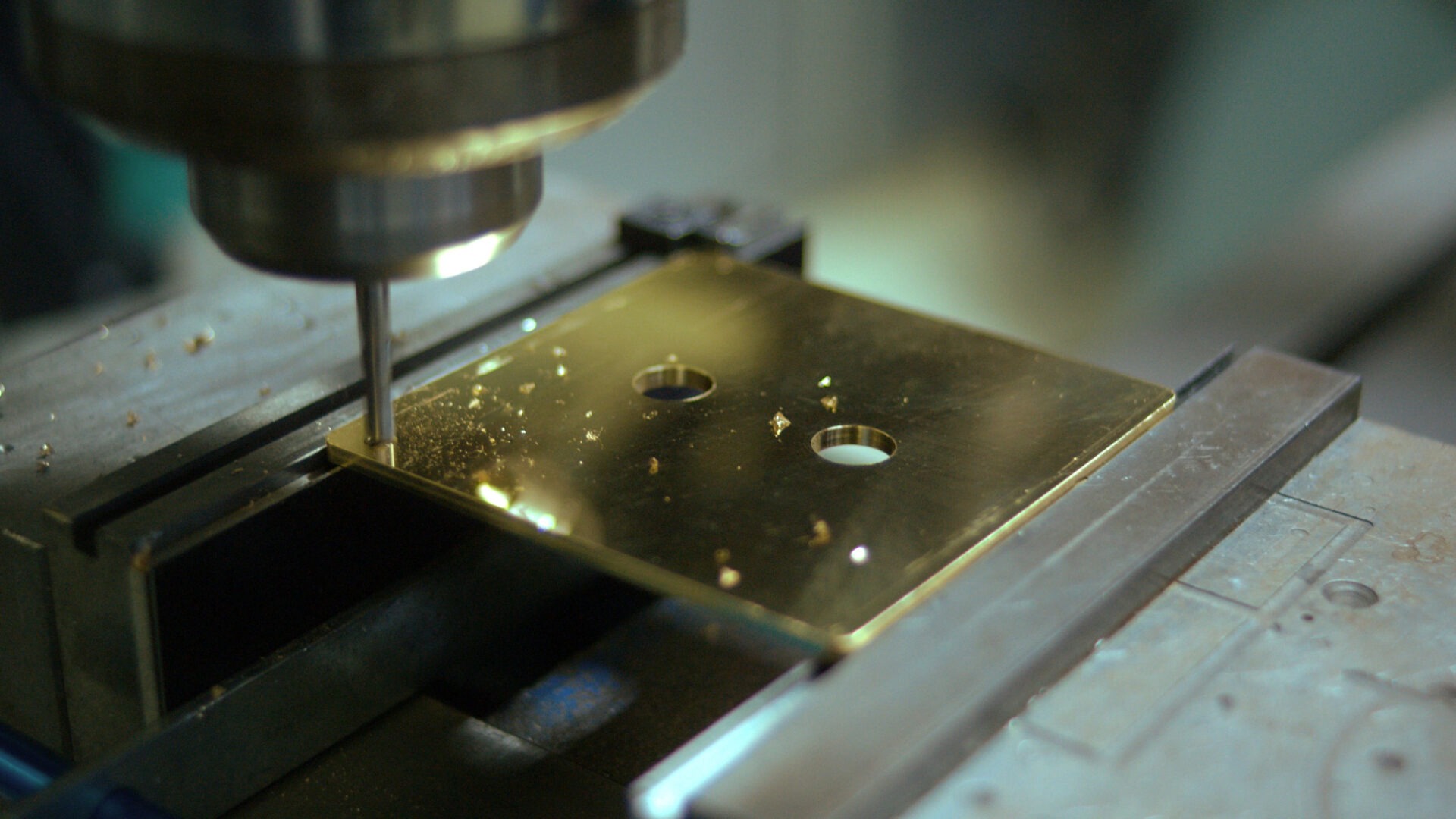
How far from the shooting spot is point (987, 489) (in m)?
0.66

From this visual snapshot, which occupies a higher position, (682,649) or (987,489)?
(987,489)

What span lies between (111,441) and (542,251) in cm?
31

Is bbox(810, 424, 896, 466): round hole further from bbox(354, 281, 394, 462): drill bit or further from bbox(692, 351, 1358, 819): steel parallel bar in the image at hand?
bbox(354, 281, 394, 462): drill bit

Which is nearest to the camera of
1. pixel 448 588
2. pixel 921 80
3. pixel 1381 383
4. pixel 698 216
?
pixel 448 588

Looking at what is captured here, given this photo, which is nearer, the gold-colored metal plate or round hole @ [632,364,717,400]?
the gold-colored metal plate

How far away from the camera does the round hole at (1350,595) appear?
64 centimetres

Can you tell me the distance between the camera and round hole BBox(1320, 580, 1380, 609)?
635 mm

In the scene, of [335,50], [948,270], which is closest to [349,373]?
[335,50]

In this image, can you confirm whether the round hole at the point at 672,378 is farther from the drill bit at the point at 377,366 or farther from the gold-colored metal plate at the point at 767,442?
the drill bit at the point at 377,366

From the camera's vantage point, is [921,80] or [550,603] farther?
[921,80]

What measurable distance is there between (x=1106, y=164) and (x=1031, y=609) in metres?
2.42

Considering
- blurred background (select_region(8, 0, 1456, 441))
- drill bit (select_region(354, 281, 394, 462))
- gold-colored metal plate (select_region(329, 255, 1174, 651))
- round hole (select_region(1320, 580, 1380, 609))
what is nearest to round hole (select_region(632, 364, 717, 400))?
gold-colored metal plate (select_region(329, 255, 1174, 651))

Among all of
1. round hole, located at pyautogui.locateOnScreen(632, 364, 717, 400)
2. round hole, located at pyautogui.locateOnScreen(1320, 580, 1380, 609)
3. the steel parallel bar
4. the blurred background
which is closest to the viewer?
the steel parallel bar

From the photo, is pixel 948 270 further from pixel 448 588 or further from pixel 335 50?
pixel 335 50
